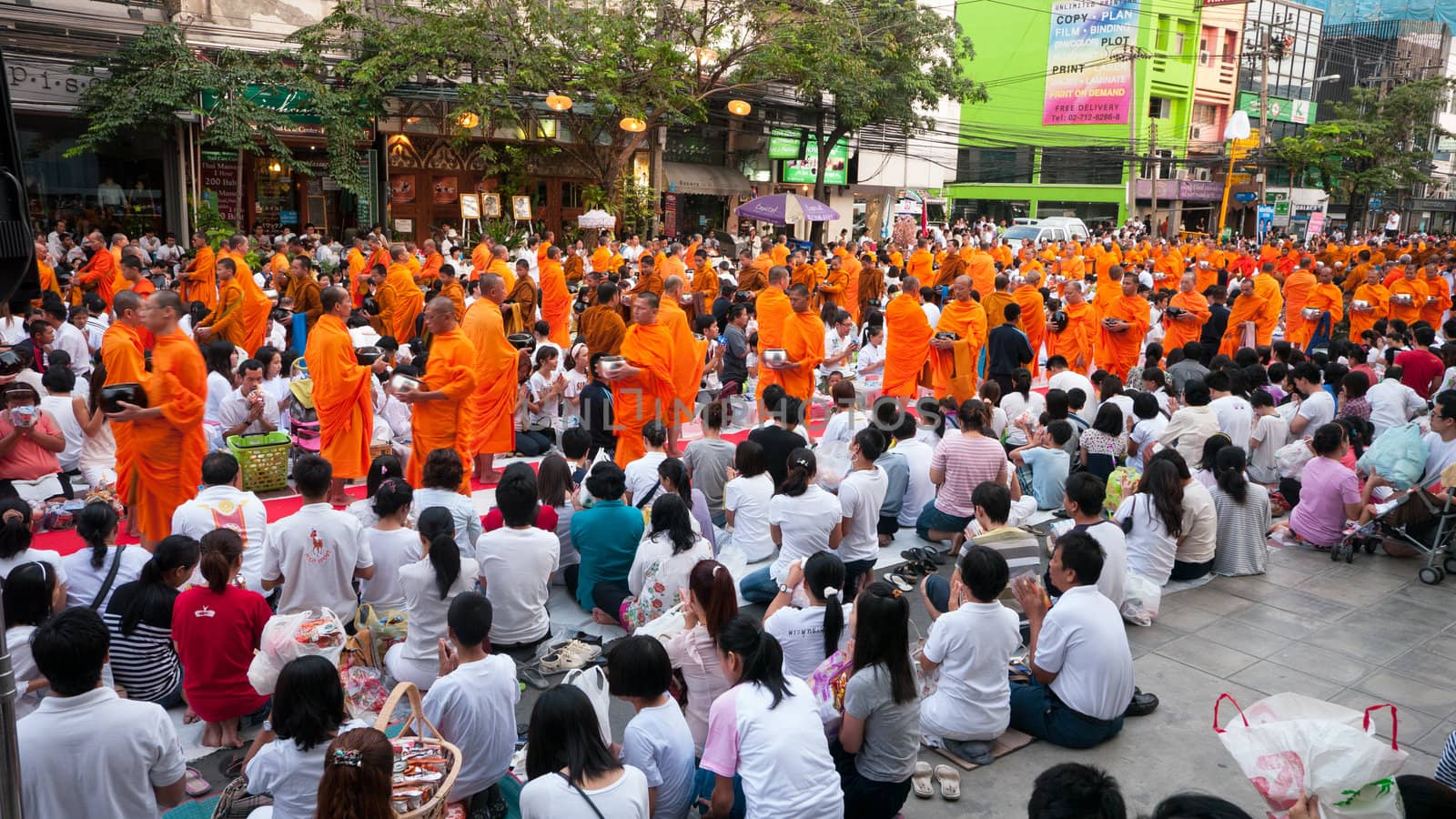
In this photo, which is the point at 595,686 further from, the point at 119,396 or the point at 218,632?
the point at 119,396

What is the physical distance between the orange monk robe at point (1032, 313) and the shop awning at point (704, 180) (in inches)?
602

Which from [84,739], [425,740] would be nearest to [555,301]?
[425,740]

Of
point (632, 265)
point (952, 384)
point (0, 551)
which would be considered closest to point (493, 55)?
point (632, 265)

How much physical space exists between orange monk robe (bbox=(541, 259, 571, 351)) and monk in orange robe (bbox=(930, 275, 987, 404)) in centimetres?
464

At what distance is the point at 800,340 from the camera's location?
30.1ft

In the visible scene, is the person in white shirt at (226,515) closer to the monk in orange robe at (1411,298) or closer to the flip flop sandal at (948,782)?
the flip flop sandal at (948,782)

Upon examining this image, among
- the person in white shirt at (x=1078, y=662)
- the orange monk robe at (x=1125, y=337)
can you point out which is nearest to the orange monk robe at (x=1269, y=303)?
the orange monk robe at (x=1125, y=337)

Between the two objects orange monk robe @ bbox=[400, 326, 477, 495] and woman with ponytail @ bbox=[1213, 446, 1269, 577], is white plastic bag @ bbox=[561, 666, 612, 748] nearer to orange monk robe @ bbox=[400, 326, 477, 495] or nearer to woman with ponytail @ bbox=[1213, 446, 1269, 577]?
orange monk robe @ bbox=[400, 326, 477, 495]

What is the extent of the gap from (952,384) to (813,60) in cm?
1305

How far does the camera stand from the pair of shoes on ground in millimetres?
4195

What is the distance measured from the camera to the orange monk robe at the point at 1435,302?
1370cm

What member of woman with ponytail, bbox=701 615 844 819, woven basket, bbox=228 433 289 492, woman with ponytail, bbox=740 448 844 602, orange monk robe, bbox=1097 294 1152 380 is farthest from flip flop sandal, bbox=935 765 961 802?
orange monk robe, bbox=1097 294 1152 380

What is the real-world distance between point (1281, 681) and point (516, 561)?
3942 mm

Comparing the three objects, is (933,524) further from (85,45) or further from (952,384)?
(85,45)
